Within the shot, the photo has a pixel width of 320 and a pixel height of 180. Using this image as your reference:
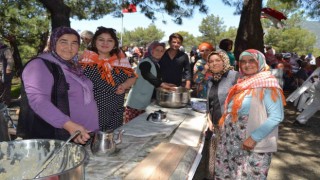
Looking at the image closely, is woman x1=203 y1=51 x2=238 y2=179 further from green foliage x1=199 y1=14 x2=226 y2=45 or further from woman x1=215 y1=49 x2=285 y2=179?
green foliage x1=199 y1=14 x2=226 y2=45

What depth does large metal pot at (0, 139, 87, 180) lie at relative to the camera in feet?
3.87

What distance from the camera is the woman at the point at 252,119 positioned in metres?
2.10

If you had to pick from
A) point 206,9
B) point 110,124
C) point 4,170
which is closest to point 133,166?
point 4,170

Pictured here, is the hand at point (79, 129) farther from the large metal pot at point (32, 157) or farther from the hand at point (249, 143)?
the hand at point (249, 143)

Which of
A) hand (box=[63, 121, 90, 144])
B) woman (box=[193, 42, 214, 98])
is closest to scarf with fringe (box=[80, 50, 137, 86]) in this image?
hand (box=[63, 121, 90, 144])

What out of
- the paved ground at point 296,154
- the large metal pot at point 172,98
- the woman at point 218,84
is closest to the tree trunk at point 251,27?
the paved ground at point 296,154

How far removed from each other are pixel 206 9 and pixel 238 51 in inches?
82.6

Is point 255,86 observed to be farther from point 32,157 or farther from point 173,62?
point 173,62

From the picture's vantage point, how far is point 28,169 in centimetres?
123

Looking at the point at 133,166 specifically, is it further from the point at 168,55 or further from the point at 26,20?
the point at 26,20

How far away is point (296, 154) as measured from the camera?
4.43 meters

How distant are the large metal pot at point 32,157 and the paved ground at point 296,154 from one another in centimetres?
239

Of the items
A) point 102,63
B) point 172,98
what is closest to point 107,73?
point 102,63

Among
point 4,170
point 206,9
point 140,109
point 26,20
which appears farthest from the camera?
point 26,20
